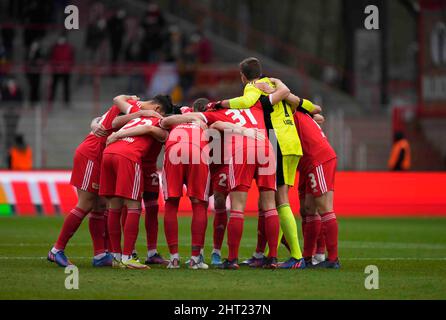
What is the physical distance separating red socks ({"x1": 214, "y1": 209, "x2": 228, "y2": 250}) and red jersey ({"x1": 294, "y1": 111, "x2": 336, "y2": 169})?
1.17 m

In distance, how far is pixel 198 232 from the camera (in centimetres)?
1329

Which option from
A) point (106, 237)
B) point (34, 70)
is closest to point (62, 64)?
point (34, 70)

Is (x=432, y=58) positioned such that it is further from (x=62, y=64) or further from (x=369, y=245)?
(x=369, y=245)

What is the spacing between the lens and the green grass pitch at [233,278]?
11.0 metres

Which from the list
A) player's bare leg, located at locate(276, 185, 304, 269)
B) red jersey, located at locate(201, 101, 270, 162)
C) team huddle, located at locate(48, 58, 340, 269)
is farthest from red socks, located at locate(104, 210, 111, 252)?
player's bare leg, located at locate(276, 185, 304, 269)

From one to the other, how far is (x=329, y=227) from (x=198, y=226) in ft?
5.36

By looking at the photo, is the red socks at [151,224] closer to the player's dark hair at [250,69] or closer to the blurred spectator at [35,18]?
the player's dark hair at [250,69]

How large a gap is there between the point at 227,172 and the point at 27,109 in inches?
654

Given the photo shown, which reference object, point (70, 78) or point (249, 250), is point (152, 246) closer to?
point (249, 250)

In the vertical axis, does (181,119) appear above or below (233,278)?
above

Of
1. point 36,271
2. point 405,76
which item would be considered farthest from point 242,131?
point 405,76

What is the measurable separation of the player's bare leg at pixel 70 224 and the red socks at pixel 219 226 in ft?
5.13

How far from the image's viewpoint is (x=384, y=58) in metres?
36.2

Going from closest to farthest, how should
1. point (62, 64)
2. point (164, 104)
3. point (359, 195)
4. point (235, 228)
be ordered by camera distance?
1. point (235, 228)
2. point (164, 104)
3. point (359, 195)
4. point (62, 64)
